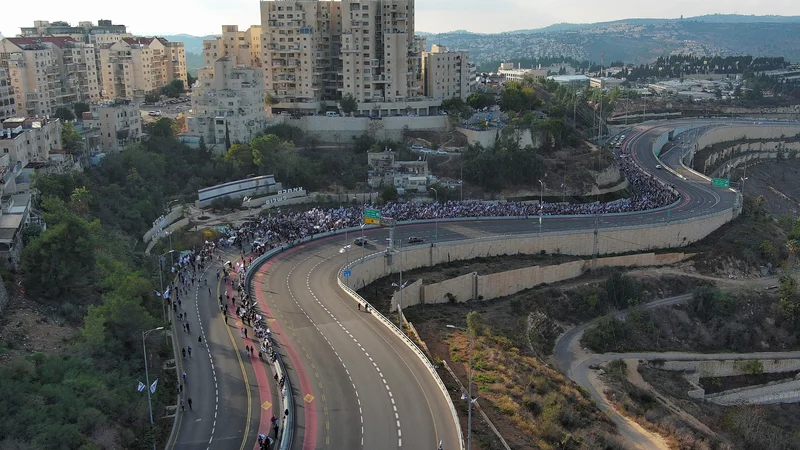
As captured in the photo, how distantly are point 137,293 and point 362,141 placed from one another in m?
54.2

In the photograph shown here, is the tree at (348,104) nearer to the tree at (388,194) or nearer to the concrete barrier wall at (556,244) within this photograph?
the tree at (388,194)

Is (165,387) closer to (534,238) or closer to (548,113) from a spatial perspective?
(534,238)

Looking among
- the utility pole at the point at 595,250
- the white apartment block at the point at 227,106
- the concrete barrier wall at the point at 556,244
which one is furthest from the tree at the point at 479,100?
the concrete barrier wall at the point at 556,244

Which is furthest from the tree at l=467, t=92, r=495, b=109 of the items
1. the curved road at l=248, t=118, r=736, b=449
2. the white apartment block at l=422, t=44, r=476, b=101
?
the curved road at l=248, t=118, r=736, b=449

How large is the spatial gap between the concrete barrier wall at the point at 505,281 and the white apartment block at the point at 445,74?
147ft

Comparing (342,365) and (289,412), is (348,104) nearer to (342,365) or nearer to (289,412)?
(342,365)

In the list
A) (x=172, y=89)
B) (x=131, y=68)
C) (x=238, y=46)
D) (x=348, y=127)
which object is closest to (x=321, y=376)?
(x=348, y=127)

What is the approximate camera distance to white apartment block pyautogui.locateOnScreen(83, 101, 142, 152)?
7912 cm

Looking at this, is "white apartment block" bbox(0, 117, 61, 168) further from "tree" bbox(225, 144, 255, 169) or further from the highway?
the highway

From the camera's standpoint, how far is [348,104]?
96.2 meters

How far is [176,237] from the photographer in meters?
62.7

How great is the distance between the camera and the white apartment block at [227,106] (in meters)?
88.3

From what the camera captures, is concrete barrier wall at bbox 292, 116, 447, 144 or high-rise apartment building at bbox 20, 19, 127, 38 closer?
concrete barrier wall at bbox 292, 116, 447, 144

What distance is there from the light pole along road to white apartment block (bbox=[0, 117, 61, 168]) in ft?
78.6
